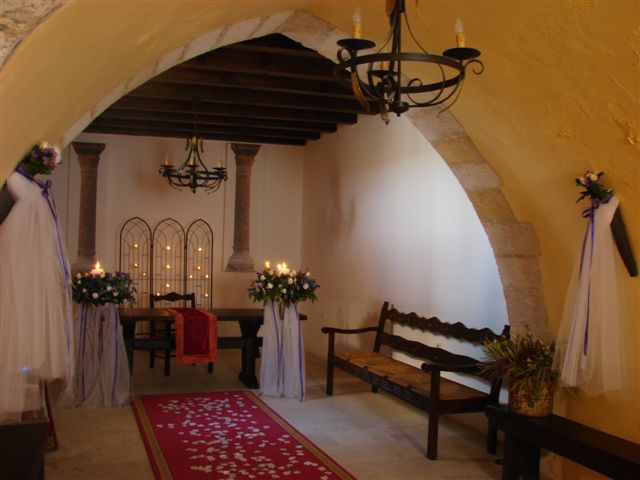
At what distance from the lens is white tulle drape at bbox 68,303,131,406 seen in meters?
5.86

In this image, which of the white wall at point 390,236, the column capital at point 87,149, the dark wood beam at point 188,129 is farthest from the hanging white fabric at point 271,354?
the column capital at point 87,149

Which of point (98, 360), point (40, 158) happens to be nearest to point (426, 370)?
point (40, 158)

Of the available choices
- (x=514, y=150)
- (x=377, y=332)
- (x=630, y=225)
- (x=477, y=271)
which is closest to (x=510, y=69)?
(x=514, y=150)

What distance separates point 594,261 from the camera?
349 cm

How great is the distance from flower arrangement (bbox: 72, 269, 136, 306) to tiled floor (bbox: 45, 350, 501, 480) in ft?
3.14

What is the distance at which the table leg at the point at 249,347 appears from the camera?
22.2 ft

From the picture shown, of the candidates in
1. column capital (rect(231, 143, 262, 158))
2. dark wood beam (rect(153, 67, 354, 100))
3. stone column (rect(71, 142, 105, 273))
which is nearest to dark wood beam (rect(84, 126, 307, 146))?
column capital (rect(231, 143, 262, 158))

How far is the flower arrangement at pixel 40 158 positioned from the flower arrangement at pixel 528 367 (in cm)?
273

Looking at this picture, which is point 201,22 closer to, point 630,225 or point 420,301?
point 630,225

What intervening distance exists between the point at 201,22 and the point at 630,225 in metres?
2.43

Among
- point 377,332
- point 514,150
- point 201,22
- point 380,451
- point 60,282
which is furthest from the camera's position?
point 377,332

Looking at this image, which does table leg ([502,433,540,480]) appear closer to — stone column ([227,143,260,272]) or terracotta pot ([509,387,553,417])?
terracotta pot ([509,387,553,417])

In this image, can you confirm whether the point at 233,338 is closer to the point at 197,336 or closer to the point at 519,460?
the point at 197,336

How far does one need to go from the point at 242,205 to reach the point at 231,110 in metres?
2.44
